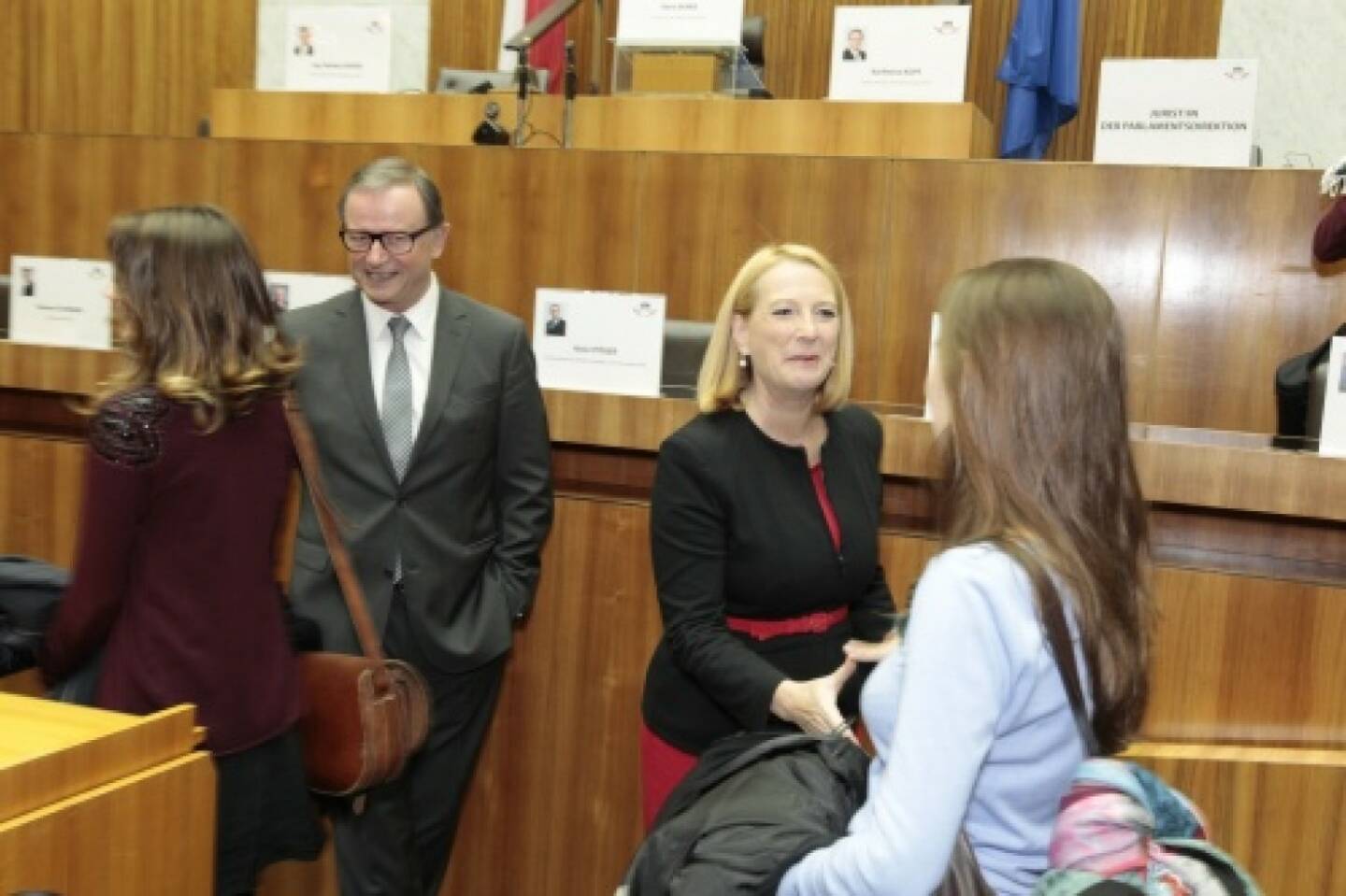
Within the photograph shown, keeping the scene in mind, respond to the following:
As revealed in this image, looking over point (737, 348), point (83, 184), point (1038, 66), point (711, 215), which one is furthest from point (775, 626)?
point (1038, 66)

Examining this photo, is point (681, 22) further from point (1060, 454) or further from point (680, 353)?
point (1060, 454)

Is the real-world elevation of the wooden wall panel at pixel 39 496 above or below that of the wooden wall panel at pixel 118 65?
below

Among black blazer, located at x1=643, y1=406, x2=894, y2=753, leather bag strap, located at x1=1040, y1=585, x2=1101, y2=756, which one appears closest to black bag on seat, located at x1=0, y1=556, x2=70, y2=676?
black blazer, located at x1=643, y1=406, x2=894, y2=753

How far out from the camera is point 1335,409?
2369 mm

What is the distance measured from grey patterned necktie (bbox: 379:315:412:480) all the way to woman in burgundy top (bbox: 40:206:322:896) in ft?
1.78

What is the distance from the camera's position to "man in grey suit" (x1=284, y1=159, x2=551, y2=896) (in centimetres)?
239

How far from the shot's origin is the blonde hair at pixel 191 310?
5.64 ft

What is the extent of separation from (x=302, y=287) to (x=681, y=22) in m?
1.84

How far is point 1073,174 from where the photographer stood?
10.9 feet

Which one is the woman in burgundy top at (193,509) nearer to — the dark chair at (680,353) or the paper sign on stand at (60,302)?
the dark chair at (680,353)

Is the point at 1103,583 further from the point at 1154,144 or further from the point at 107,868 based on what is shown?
the point at 1154,144

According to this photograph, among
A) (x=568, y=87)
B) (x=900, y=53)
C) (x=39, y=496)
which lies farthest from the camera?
(x=900, y=53)

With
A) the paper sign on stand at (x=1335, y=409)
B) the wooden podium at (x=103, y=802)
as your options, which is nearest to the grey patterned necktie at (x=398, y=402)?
the wooden podium at (x=103, y=802)

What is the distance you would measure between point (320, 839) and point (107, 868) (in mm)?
467
